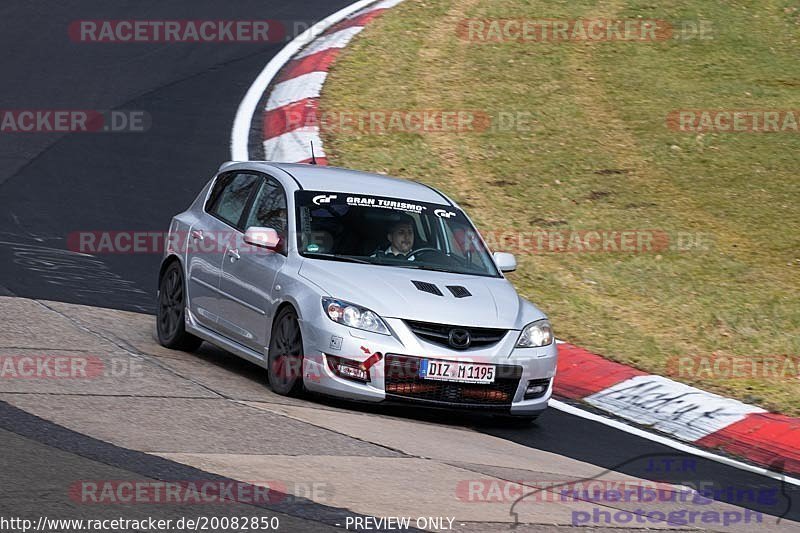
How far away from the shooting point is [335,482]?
22.3 feet

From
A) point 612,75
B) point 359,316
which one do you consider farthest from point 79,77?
point 359,316

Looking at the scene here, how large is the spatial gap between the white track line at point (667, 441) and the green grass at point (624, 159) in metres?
1.26

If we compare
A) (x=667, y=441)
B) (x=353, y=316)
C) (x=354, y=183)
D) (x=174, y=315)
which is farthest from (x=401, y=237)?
(x=667, y=441)

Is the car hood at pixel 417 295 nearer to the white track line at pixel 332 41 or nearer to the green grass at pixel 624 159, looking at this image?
the green grass at pixel 624 159

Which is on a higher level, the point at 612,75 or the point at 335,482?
the point at 612,75

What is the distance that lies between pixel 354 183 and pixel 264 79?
8296 mm

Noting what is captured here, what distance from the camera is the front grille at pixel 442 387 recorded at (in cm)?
855

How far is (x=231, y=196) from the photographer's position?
10.4 metres

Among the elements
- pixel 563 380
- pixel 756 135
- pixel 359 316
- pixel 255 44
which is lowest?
pixel 563 380

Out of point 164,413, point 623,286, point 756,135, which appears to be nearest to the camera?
point 164,413

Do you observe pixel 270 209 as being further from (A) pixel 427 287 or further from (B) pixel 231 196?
(A) pixel 427 287

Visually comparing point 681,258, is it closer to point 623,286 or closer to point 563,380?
point 623,286

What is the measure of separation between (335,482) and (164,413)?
1.57m

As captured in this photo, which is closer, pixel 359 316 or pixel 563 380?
pixel 359 316
